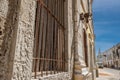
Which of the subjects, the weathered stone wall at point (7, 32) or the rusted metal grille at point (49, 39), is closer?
the weathered stone wall at point (7, 32)

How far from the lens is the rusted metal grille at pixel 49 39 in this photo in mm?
2201

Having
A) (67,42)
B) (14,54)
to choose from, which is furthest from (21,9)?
(67,42)

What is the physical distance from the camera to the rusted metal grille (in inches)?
86.7

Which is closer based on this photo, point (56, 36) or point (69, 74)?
point (56, 36)

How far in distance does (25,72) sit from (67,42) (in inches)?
78.7

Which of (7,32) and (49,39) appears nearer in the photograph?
(7,32)

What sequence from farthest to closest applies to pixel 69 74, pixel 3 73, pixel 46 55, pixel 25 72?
pixel 69 74, pixel 46 55, pixel 25 72, pixel 3 73

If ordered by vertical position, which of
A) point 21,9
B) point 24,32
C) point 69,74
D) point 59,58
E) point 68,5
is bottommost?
point 69,74

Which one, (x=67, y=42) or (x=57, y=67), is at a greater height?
(x=67, y=42)

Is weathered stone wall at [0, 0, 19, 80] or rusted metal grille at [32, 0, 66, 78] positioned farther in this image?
rusted metal grille at [32, 0, 66, 78]

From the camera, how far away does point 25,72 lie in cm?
133

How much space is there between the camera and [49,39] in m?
2.68

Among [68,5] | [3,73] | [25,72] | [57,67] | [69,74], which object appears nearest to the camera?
[3,73]

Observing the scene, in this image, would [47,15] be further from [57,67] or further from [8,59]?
[8,59]
